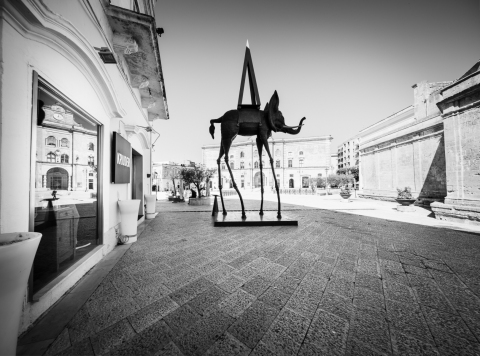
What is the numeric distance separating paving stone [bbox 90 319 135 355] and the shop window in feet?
3.34

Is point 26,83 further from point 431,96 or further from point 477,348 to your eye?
point 431,96

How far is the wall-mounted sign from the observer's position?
11.7 feet

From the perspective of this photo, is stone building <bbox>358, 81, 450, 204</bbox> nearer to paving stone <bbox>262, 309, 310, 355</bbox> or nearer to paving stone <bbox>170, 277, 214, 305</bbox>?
paving stone <bbox>262, 309, 310, 355</bbox>

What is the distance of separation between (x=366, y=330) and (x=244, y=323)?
960 millimetres

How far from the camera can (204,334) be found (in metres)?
1.34

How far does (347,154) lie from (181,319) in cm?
8654

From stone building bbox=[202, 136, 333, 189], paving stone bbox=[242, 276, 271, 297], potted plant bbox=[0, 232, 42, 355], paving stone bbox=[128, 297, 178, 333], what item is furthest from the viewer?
stone building bbox=[202, 136, 333, 189]

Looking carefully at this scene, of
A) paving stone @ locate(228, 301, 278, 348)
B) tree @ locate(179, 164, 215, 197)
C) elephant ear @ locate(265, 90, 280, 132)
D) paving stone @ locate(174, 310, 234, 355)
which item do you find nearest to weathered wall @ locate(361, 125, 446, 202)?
elephant ear @ locate(265, 90, 280, 132)

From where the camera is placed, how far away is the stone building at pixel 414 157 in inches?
371

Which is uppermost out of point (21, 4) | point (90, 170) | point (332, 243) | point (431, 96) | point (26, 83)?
point (431, 96)

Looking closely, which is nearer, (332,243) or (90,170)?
(90,170)

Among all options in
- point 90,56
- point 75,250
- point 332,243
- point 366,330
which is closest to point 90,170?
point 75,250

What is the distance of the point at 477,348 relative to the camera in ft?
4.01

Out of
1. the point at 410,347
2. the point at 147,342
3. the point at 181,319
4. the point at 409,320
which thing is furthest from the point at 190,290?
the point at 409,320
